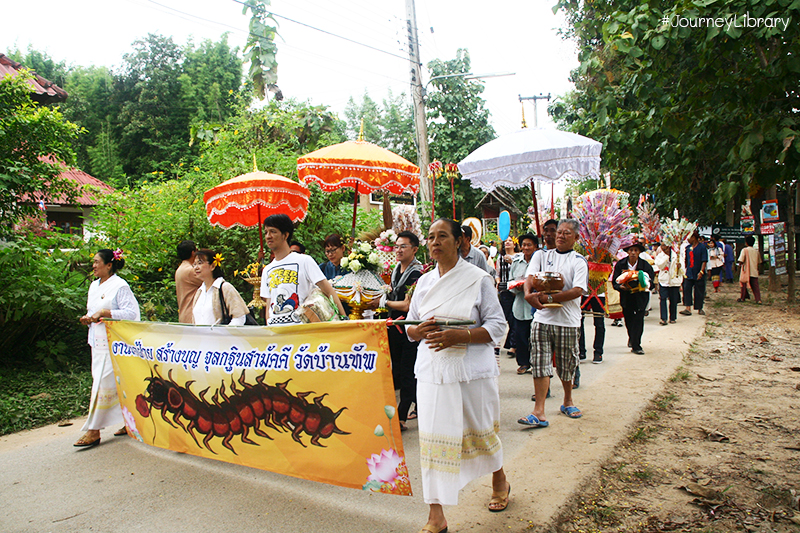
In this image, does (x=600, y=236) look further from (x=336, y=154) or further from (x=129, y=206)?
(x=129, y=206)

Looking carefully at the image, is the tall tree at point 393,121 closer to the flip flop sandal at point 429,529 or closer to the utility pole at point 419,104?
the utility pole at point 419,104

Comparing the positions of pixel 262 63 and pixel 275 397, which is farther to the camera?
pixel 262 63

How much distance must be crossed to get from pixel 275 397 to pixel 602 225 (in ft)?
19.2

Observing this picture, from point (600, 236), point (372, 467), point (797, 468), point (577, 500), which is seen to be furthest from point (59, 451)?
point (600, 236)

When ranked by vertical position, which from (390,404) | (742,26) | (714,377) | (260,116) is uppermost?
(260,116)

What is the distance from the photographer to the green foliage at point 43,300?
6.70m

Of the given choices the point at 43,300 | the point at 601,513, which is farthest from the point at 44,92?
the point at 601,513

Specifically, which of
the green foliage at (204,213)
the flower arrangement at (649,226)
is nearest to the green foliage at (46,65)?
the green foliage at (204,213)

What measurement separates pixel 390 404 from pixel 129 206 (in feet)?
27.4

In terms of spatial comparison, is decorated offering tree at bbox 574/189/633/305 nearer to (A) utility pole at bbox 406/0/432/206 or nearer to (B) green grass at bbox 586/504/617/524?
(B) green grass at bbox 586/504/617/524

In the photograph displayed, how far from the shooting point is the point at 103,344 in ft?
16.0

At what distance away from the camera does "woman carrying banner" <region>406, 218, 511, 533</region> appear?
2916mm

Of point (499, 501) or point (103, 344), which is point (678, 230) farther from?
point (103, 344)

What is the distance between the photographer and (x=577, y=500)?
3484 millimetres
